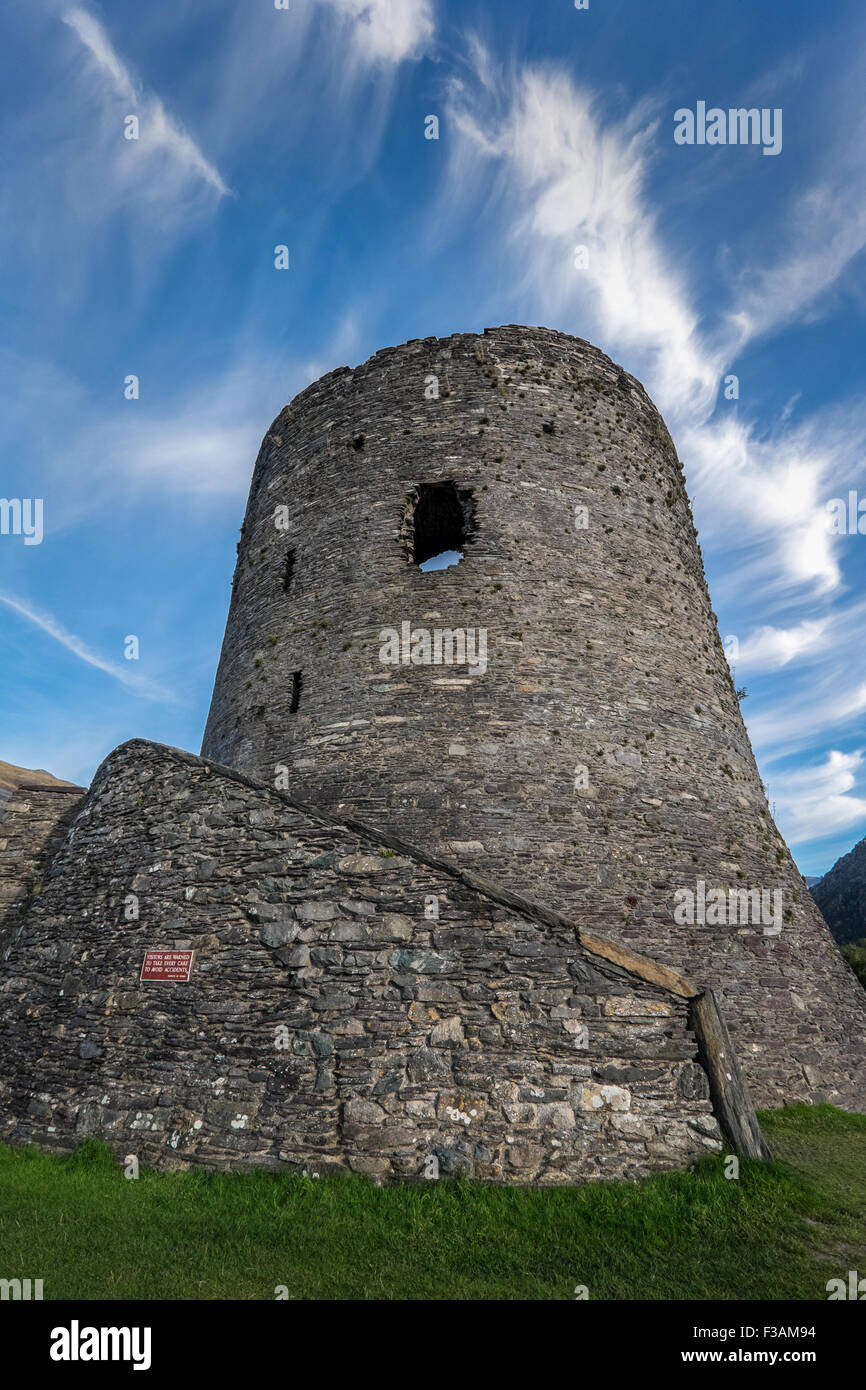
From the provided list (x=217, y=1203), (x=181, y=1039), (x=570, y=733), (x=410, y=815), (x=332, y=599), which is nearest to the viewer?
(x=217, y=1203)

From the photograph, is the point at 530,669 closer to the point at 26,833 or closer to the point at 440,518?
the point at 440,518

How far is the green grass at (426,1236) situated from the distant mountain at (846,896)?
40.7 meters

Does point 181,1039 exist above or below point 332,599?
below

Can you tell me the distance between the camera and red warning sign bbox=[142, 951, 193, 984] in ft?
22.1

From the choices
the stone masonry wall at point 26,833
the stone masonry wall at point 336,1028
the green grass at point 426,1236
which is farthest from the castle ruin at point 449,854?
the stone masonry wall at point 26,833

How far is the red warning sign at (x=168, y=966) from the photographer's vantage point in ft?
22.1

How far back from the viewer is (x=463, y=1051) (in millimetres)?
Result: 5676

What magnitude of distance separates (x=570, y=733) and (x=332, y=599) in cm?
474

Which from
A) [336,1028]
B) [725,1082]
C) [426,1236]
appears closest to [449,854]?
[336,1028]

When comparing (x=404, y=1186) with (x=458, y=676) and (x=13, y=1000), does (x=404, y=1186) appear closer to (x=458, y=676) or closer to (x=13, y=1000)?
(x=13, y=1000)

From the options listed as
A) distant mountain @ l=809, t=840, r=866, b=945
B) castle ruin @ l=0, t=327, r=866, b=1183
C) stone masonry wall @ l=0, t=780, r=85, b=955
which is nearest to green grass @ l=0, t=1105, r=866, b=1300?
castle ruin @ l=0, t=327, r=866, b=1183

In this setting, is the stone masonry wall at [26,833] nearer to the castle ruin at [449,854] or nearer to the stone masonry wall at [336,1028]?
the castle ruin at [449,854]
